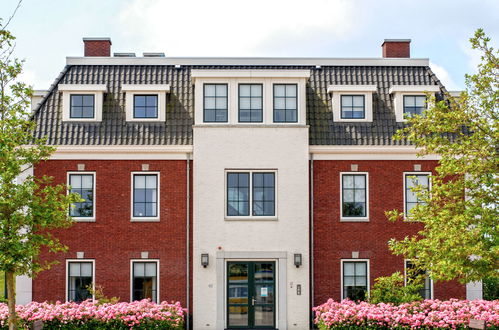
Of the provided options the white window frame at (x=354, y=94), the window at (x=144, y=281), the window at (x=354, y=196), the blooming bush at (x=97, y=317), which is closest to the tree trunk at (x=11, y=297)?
the blooming bush at (x=97, y=317)

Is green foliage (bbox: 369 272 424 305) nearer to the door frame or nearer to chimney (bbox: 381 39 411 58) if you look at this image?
the door frame

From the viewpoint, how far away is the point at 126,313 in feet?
67.0

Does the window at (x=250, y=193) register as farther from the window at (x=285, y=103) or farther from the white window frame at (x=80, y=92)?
the white window frame at (x=80, y=92)

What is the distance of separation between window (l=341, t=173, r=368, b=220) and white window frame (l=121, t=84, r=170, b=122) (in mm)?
6958

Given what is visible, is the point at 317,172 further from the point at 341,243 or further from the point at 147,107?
the point at 147,107

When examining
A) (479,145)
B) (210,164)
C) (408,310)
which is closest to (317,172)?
(210,164)

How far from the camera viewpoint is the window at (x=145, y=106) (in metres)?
24.2

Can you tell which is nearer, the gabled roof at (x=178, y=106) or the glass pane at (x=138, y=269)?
the glass pane at (x=138, y=269)

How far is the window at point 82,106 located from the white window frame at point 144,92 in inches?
50.4

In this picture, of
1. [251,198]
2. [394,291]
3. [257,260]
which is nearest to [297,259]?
[257,260]

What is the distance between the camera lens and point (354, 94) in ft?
80.4

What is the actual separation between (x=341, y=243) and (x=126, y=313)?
789 centimetres

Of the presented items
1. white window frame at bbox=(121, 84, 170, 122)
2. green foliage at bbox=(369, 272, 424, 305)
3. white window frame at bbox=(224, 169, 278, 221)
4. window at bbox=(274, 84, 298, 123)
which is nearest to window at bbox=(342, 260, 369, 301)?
green foliage at bbox=(369, 272, 424, 305)

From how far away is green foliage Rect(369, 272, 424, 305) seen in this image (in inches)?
856
